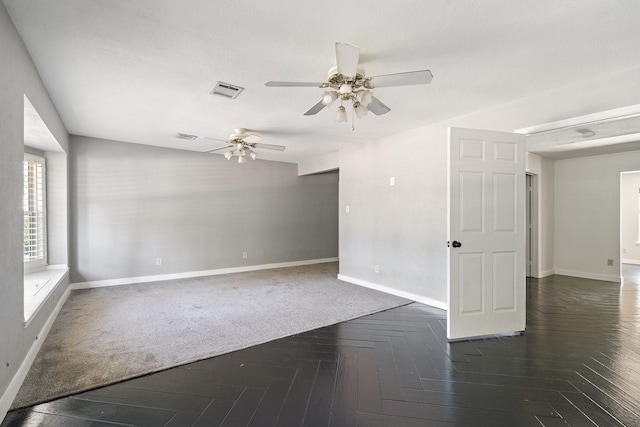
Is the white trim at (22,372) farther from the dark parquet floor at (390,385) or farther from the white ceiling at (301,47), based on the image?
the white ceiling at (301,47)

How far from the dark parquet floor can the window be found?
297 cm

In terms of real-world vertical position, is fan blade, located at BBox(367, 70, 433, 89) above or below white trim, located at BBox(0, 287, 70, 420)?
above

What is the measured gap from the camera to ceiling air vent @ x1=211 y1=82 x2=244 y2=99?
9.36 feet

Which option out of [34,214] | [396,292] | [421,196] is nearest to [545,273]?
[396,292]

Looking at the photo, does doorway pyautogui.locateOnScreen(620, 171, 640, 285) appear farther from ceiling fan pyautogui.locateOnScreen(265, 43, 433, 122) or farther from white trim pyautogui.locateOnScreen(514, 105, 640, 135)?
ceiling fan pyautogui.locateOnScreen(265, 43, 433, 122)

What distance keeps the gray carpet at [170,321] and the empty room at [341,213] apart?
4cm

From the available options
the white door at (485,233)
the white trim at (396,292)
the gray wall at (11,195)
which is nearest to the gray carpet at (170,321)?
→ the white trim at (396,292)

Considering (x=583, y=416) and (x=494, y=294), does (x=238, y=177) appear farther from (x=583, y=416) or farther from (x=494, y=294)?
(x=583, y=416)

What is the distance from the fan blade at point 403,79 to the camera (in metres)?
2.07

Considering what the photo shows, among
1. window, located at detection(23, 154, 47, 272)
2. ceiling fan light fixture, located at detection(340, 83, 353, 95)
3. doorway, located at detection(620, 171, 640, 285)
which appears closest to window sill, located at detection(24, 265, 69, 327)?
window, located at detection(23, 154, 47, 272)

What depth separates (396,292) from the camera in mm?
4609

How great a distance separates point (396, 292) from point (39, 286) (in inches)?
176

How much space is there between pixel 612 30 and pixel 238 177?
5781 millimetres

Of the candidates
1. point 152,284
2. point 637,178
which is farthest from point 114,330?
point 637,178
